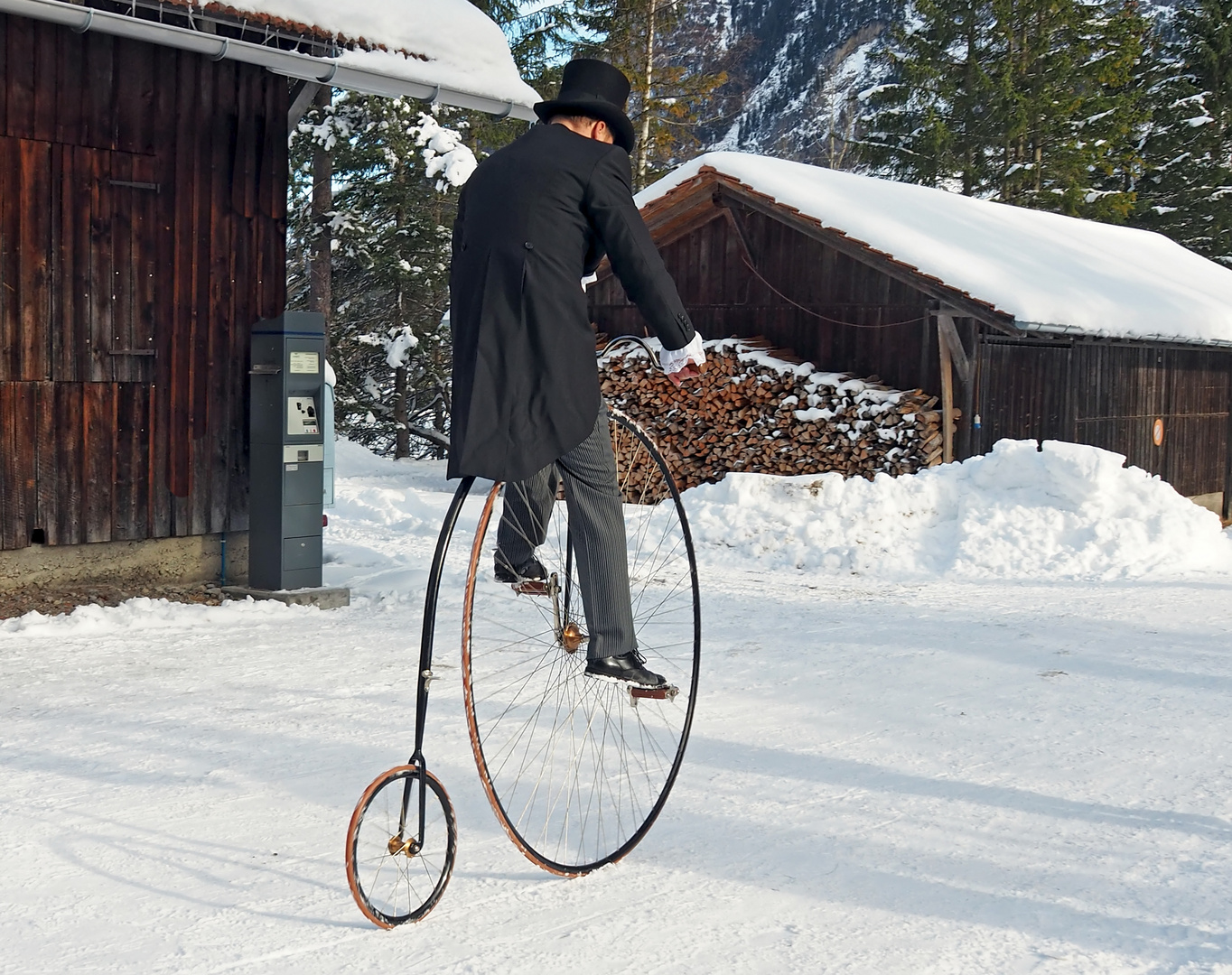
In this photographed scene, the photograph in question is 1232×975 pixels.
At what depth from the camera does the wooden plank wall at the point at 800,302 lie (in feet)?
53.6

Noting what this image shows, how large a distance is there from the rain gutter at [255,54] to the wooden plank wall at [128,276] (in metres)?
0.32

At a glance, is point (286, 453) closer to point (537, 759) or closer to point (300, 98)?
point (300, 98)

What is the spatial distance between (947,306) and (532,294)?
12.7 metres

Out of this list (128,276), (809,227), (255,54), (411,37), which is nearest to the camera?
(255,54)

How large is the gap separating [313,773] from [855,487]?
8.42 metres

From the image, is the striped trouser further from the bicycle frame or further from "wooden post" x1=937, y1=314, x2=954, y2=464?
"wooden post" x1=937, y1=314, x2=954, y2=464

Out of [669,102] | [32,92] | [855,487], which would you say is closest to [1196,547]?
[855,487]

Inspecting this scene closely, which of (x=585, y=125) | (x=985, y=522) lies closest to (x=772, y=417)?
(x=985, y=522)

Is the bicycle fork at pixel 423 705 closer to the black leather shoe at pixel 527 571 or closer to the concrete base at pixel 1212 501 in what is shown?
the black leather shoe at pixel 527 571

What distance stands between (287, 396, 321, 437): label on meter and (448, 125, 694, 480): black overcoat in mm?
4895

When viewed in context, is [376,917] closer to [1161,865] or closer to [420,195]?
[1161,865]

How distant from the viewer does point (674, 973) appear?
3166mm

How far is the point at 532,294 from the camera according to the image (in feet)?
12.4

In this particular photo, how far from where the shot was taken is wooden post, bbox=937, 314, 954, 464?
15562 millimetres
